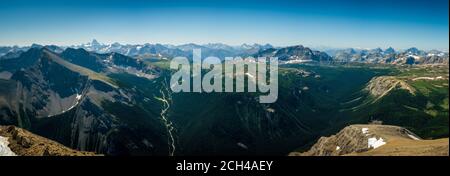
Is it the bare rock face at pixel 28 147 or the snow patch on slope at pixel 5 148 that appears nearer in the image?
the snow patch on slope at pixel 5 148

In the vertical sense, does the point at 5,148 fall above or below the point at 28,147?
above

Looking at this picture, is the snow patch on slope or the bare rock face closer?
the snow patch on slope

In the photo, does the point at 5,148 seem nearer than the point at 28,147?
Yes
